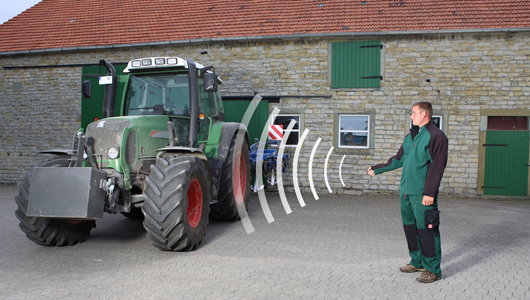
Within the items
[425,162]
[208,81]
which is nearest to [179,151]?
[208,81]

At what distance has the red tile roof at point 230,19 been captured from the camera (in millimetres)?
10969

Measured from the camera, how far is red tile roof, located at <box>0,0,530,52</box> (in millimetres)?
10969

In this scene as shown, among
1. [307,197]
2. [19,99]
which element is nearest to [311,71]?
[307,197]

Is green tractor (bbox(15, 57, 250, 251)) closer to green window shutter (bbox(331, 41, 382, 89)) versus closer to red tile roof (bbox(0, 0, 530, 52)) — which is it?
green window shutter (bbox(331, 41, 382, 89))

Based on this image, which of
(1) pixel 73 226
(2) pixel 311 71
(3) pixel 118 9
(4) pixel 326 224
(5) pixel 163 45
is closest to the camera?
(1) pixel 73 226

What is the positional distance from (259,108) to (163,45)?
12.2 feet

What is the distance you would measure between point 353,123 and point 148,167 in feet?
24.4

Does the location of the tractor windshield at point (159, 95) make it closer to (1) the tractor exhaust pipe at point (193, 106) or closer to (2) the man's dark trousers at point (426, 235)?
(1) the tractor exhaust pipe at point (193, 106)

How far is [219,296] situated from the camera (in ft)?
11.4

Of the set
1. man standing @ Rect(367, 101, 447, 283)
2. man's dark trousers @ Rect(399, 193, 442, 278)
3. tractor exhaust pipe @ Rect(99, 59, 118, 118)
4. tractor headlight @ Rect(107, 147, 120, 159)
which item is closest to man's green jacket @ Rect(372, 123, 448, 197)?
man standing @ Rect(367, 101, 447, 283)

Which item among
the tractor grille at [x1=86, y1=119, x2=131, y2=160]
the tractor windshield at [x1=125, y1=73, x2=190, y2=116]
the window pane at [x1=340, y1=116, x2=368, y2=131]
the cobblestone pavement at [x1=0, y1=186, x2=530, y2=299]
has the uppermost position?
the tractor windshield at [x1=125, y1=73, x2=190, y2=116]

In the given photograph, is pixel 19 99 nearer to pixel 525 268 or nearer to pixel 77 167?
pixel 77 167

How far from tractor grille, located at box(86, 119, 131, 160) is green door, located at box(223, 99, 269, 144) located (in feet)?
22.3

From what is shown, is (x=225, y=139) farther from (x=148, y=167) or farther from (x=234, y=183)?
(x=148, y=167)
